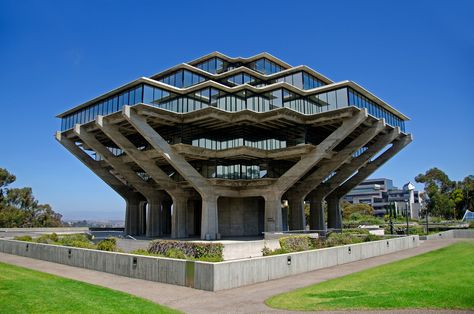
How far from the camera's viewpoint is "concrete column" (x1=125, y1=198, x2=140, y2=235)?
180 feet

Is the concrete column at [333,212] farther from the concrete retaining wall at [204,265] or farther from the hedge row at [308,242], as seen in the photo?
the concrete retaining wall at [204,265]

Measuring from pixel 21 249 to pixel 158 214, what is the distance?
77.4 feet

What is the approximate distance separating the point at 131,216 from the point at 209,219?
16.7 meters

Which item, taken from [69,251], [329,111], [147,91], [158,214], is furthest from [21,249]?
[329,111]

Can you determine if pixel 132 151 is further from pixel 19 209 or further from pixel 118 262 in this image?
pixel 19 209

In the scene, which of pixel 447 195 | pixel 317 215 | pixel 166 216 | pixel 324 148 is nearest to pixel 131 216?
pixel 166 216

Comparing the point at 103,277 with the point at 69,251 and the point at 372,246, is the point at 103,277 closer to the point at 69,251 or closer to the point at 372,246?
the point at 69,251

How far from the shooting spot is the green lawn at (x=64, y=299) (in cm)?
1052

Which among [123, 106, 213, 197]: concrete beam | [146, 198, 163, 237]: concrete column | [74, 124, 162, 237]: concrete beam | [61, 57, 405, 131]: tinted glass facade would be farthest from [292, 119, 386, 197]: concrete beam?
[74, 124, 162, 237]: concrete beam

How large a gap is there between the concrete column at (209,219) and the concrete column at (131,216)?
16.1 metres

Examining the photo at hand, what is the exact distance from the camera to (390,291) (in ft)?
41.0

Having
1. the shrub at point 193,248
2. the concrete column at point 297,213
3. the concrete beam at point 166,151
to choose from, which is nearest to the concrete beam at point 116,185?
the concrete beam at point 166,151

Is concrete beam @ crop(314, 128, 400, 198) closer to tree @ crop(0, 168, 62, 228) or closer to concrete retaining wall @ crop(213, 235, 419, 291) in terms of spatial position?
concrete retaining wall @ crop(213, 235, 419, 291)

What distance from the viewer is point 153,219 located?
49438 mm
